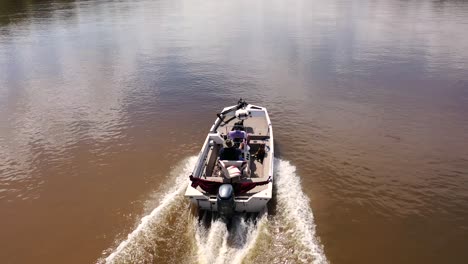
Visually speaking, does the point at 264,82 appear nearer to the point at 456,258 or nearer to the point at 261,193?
the point at 261,193

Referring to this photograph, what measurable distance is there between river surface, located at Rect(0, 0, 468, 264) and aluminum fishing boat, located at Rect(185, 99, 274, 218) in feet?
3.14

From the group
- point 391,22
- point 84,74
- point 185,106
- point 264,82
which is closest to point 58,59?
point 84,74

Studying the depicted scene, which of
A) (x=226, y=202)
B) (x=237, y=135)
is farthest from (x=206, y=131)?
(x=226, y=202)

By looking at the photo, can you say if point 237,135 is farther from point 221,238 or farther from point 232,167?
Result: point 221,238

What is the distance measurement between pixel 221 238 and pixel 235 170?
3626mm

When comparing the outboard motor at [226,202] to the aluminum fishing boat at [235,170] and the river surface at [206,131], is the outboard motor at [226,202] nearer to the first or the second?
the aluminum fishing boat at [235,170]

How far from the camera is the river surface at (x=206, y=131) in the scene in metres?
15.5

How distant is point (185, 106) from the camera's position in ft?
100

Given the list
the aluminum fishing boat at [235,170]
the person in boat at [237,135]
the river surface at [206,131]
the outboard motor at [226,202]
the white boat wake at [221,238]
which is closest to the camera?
the white boat wake at [221,238]

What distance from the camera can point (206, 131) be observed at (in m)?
26.2

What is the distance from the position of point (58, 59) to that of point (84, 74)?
28.0 feet

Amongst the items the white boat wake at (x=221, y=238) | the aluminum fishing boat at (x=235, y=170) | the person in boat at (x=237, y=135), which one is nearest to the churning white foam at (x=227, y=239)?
the white boat wake at (x=221, y=238)

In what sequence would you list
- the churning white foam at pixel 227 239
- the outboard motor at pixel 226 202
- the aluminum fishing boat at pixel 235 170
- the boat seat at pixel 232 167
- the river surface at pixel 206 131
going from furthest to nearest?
the boat seat at pixel 232 167 < the aluminum fishing boat at pixel 235 170 < the river surface at pixel 206 131 < the outboard motor at pixel 226 202 < the churning white foam at pixel 227 239

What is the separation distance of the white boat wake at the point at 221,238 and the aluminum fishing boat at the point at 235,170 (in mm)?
867
